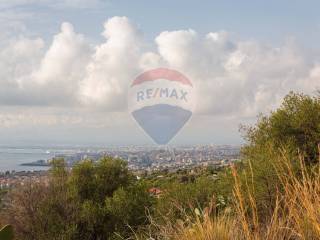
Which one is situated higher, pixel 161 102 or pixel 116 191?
pixel 161 102

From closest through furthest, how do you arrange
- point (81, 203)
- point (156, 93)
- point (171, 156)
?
point (156, 93) → point (81, 203) → point (171, 156)

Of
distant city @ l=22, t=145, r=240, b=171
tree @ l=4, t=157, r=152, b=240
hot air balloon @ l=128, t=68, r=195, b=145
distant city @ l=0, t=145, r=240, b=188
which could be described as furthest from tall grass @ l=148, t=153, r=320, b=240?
distant city @ l=0, t=145, r=240, b=188

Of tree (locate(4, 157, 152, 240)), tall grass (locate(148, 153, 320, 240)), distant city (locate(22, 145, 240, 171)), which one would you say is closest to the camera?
tall grass (locate(148, 153, 320, 240))

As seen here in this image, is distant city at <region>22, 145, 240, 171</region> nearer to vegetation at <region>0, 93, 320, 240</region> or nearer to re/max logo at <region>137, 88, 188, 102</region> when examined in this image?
vegetation at <region>0, 93, 320, 240</region>

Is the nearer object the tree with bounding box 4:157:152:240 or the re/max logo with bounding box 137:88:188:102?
the re/max logo with bounding box 137:88:188:102

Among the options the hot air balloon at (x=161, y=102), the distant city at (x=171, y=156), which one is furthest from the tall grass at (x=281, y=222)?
the distant city at (x=171, y=156)

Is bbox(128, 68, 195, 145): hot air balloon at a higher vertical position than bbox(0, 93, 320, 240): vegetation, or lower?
higher

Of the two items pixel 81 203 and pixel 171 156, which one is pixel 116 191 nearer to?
pixel 81 203

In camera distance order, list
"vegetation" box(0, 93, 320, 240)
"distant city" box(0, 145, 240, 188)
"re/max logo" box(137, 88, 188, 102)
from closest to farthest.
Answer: "re/max logo" box(137, 88, 188, 102), "vegetation" box(0, 93, 320, 240), "distant city" box(0, 145, 240, 188)

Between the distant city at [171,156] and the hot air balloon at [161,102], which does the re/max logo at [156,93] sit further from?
the distant city at [171,156]

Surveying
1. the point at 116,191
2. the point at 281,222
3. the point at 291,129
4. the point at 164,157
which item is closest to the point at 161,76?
the point at 116,191

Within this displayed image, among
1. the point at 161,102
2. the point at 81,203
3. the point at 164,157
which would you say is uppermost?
the point at 161,102
